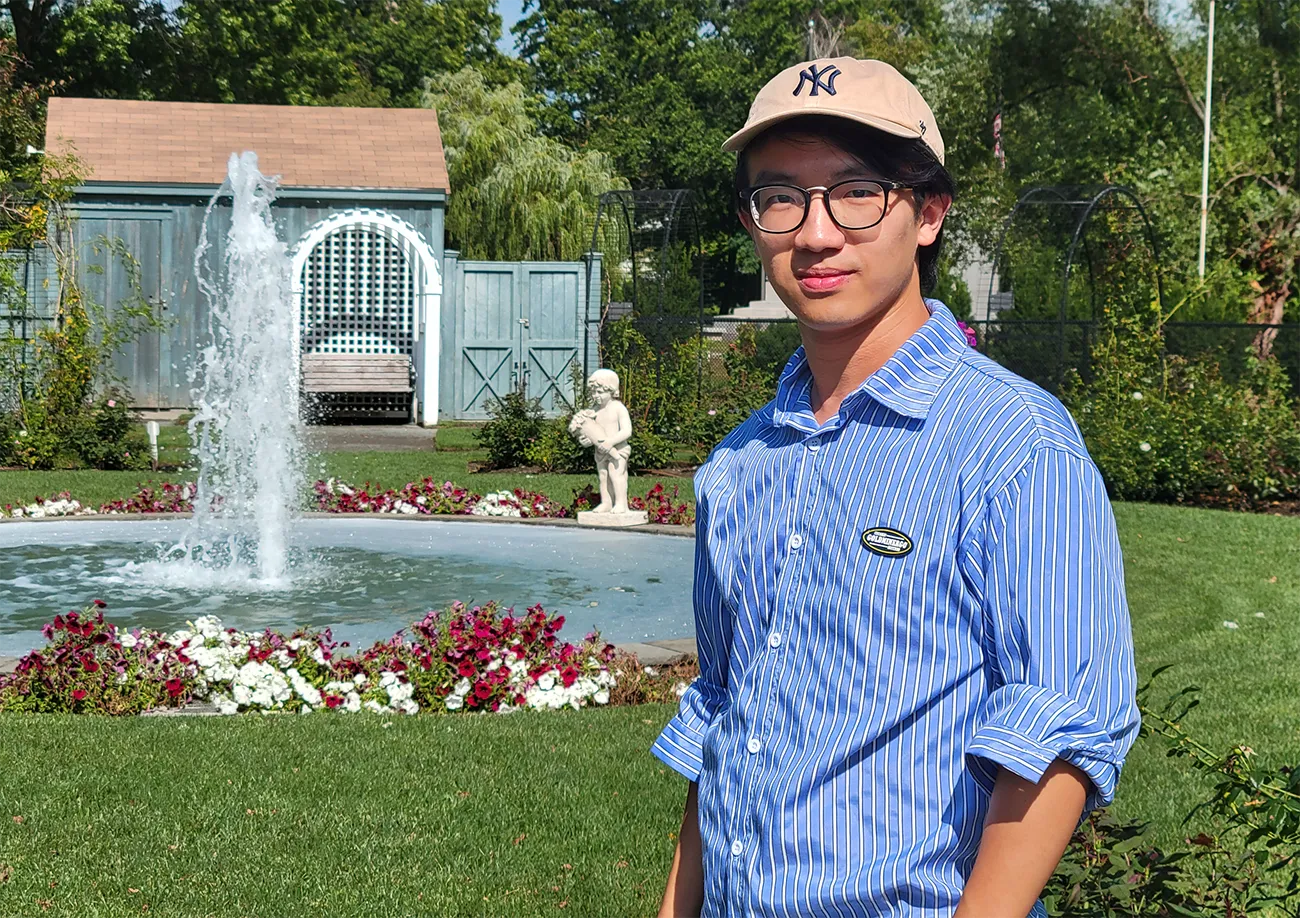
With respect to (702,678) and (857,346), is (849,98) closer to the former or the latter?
(857,346)

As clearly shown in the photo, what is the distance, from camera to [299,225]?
23.2 m

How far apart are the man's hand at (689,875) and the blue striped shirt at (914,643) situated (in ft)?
0.41

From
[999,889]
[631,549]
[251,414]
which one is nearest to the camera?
[999,889]

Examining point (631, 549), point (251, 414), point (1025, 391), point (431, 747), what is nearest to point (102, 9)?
point (251, 414)

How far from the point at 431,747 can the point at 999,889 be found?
4617 mm

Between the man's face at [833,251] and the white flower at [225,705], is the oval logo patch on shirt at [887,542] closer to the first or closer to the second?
the man's face at [833,251]

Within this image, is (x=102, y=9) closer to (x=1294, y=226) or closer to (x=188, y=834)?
(x=1294, y=226)

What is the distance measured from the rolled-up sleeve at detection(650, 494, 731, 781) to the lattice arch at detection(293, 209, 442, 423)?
2136 centimetres

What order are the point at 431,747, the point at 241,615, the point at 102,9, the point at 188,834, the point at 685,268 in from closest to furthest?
the point at 188,834 < the point at 431,747 < the point at 241,615 < the point at 685,268 < the point at 102,9

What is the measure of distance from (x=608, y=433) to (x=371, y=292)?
13121 millimetres

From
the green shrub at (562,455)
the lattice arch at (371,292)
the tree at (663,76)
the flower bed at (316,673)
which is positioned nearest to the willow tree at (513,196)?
the lattice arch at (371,292)

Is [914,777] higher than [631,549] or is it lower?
higher

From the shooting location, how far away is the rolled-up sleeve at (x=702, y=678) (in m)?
2.05

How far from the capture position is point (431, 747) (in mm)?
5996
